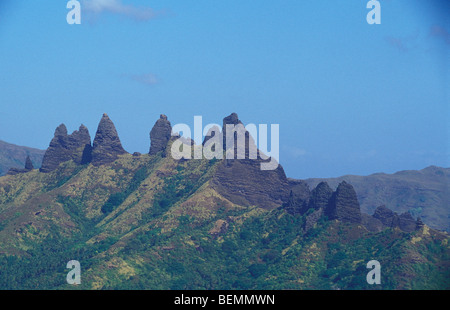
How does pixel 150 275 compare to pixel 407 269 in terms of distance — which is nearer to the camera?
pixel 407 269

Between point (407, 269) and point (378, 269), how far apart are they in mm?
5471

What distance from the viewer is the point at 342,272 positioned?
624 ft

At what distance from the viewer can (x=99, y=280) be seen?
193000mm

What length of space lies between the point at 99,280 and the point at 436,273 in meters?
60.8
